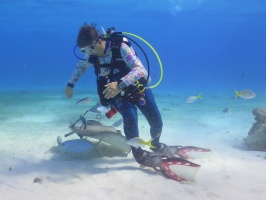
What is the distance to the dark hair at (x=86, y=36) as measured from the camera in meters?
4.71

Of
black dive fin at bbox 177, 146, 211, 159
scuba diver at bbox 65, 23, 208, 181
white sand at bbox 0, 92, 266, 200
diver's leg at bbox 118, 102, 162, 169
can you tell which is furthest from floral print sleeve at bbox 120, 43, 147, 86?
black dive fin at bbox 177, 146, 211, 159

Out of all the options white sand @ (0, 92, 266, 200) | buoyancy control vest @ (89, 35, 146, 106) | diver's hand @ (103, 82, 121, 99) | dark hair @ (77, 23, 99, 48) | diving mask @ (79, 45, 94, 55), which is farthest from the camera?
buoyancy control vest @ (89, 35, 146, 106)

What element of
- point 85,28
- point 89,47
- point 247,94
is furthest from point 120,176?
point 247,94

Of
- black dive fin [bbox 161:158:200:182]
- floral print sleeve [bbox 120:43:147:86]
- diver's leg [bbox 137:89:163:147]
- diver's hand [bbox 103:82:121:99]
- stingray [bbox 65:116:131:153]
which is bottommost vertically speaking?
black dive fin [bbox 161:158:200:182]

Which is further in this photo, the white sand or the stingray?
the stingray

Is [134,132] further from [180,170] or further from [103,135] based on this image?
[180,170]

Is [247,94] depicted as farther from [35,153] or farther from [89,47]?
[35,153]

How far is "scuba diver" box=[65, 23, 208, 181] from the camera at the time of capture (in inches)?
186

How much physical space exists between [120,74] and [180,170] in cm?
211

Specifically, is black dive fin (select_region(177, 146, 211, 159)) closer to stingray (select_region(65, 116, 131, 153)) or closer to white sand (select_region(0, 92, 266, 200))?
white sand (select_region(0, 92, 266, 200))

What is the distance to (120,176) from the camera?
16.4 ft

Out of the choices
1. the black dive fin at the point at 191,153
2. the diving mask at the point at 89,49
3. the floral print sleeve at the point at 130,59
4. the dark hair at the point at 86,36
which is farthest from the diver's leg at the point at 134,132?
the dark hair at the point at 86,36

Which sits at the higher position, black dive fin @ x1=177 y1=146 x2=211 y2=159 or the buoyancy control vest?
the buoyancy control vest

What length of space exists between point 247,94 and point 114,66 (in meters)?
5.85
